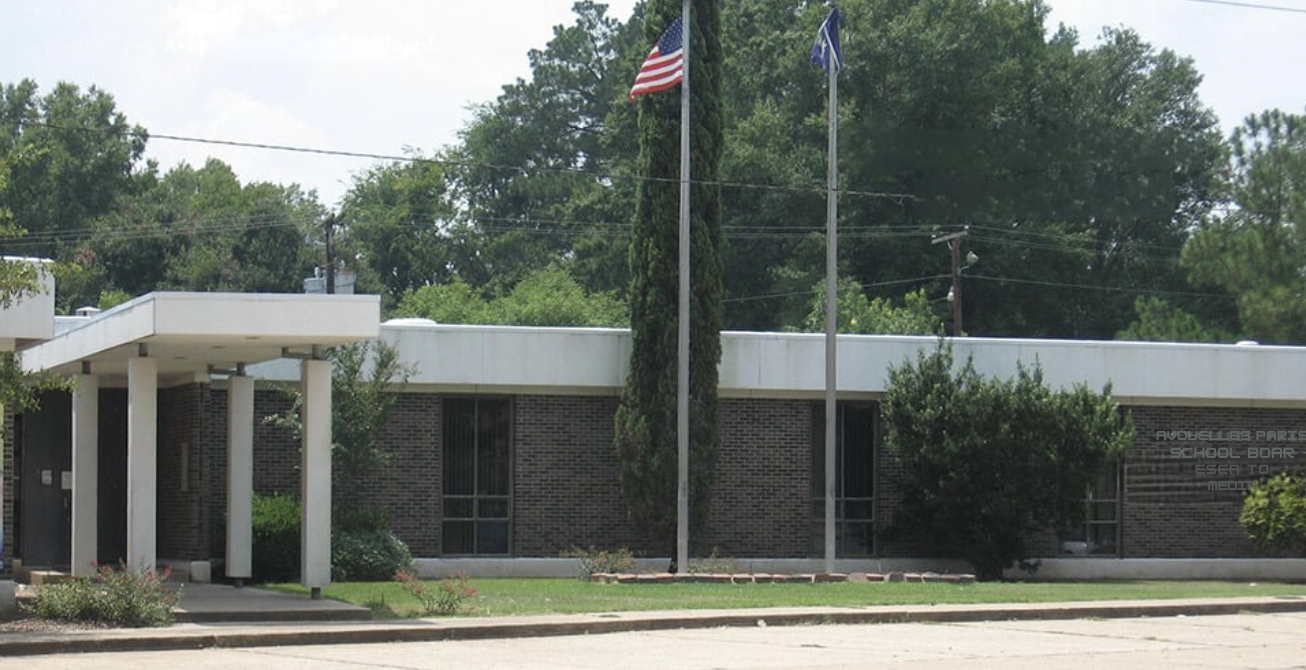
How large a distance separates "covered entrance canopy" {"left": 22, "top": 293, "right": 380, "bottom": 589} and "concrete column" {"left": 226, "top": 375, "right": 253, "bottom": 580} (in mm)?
14

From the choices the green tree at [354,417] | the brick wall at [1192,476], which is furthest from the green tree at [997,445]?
the green tree at [354,417]

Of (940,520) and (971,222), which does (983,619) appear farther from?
(971,222)

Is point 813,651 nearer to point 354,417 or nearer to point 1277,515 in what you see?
A: point 354,417

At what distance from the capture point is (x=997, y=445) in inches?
1206

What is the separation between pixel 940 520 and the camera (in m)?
31.3

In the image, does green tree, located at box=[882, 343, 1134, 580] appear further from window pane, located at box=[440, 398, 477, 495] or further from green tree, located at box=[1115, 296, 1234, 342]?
green tree, located at box=[1115, 296, 1234, 342]

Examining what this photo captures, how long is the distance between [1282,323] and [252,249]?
3996 centimetres

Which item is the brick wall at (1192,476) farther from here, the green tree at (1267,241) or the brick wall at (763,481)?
the green tree at (1267,241)

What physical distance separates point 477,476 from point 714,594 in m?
7.16

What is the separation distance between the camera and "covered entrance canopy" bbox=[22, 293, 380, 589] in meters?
20.6

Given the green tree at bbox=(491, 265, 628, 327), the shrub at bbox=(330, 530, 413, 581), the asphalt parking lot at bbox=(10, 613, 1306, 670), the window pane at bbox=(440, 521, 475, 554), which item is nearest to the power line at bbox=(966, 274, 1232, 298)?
the green tree at bbox=(491, 265, 628, 327)

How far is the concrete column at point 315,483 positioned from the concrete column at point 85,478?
4.11m

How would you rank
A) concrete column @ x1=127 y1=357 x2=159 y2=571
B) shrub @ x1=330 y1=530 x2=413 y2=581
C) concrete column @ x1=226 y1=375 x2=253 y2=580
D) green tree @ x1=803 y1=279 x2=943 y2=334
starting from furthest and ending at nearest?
1. green tree @ x1=803 y1=279 x2=943 y2=334
2. shrub @ x1=330 y1=530 x2=413 y2=581
3. concrete column @ x1=226 y1=375 x2=253 y2=580
4. concrete column @ x1=127 y1=357 x2=159 y2=571

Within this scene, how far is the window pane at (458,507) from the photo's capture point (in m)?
30.5
